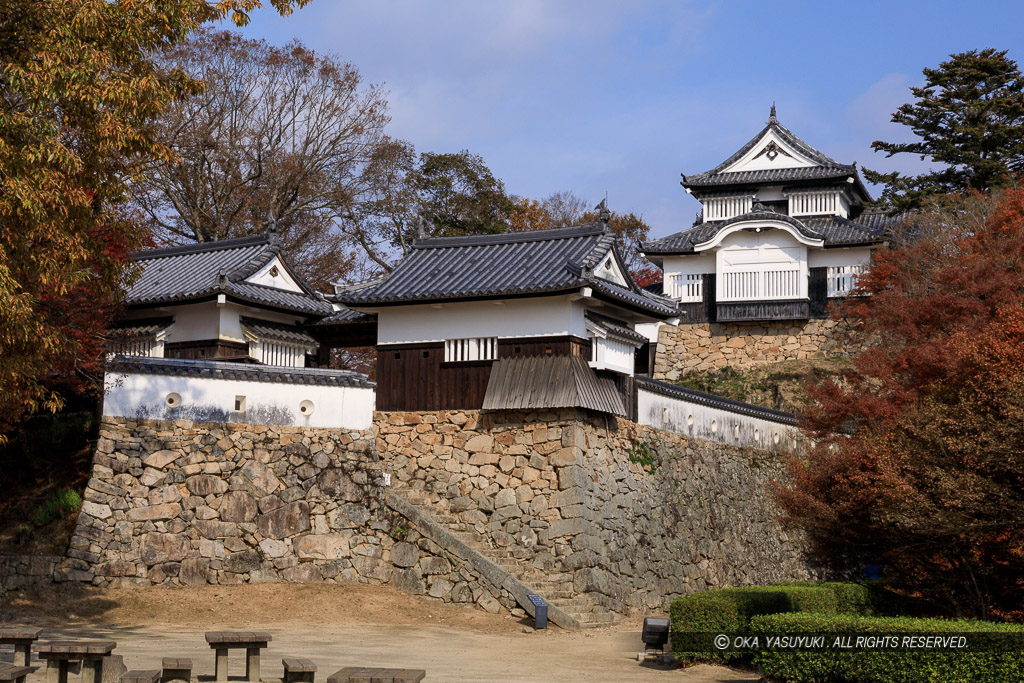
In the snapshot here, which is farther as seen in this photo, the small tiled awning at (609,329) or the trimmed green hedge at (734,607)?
the small tiled awning at (609,329)

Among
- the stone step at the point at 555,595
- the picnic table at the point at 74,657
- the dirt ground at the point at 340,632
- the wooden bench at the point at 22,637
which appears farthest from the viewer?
the stone step at the point at 555,595

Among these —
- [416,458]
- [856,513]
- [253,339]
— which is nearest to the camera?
[856,513]

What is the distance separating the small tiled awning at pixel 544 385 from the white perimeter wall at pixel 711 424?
8.82 ft

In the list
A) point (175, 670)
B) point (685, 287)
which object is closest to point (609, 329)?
point (175, 670)

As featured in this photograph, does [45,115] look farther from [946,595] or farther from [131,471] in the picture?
[946,595]

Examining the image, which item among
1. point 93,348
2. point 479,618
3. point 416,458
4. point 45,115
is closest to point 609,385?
point 416,458

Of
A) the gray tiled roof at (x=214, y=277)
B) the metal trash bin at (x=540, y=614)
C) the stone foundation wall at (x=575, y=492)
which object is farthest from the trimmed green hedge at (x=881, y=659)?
the gray tiled roof at (x=214, y=277)

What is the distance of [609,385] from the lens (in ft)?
77.8

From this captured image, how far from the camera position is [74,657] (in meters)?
11.5

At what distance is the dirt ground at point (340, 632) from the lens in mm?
15195

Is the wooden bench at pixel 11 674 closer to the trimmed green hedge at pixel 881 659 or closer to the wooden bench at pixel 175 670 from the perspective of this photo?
the wooden bench at pixel 175 670

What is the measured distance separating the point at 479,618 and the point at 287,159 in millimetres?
21654

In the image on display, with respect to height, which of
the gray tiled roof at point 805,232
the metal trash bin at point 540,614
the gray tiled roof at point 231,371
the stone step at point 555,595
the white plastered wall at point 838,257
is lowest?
the metal trash bin at point 540,614

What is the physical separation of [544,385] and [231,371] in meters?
6.20
